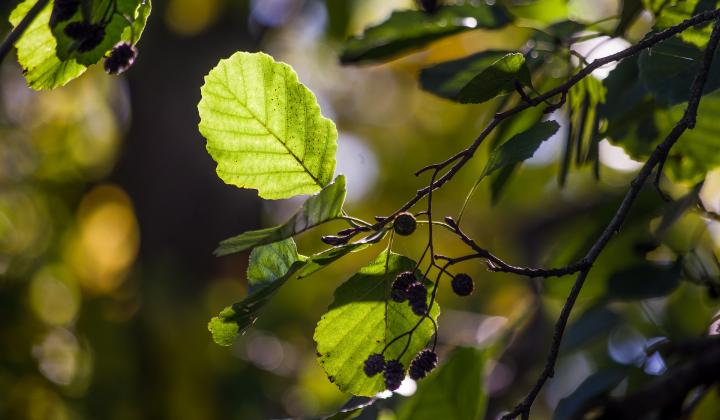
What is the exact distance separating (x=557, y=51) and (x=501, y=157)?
34 cm

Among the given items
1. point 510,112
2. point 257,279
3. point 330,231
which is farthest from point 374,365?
point 330,231

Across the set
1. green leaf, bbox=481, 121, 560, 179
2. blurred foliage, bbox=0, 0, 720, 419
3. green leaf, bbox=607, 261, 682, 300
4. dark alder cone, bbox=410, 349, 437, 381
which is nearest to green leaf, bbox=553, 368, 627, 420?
blurred foliage, bbox=0, 0, 720, 419

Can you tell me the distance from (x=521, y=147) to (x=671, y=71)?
0.85 feet

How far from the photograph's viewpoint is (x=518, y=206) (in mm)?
4402

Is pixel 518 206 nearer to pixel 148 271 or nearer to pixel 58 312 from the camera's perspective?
pixel 148 271

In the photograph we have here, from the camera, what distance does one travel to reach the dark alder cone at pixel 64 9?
2.30 feet

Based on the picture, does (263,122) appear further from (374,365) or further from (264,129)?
(374,365)

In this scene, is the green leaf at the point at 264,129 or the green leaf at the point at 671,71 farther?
the green leaf at the point at 671,71

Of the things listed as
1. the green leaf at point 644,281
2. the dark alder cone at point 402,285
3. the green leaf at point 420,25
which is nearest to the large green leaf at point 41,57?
the dark alder cone at point 402,285

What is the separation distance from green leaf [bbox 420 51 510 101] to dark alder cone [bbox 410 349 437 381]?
1.22ft

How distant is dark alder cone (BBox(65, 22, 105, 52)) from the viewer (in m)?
0.71

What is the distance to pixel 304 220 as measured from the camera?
2.07 feet

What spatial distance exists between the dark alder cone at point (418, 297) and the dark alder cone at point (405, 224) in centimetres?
8

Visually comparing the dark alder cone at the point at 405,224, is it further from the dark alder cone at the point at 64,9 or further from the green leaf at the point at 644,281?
the green leaf at the point at 644,281
